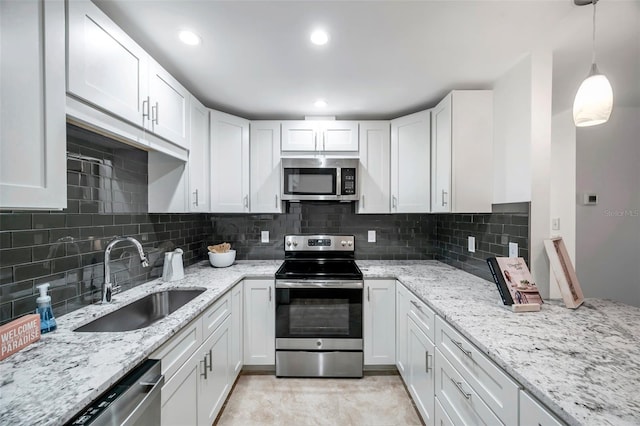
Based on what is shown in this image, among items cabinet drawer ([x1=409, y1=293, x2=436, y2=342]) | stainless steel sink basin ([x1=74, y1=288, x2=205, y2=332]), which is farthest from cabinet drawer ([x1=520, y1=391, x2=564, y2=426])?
stainless steel sink basin ([x1=74, y1=288, x2=205, y2=332])

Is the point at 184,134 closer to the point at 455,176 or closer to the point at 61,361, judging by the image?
the point at 61,361

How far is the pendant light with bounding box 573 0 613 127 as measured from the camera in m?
1.16

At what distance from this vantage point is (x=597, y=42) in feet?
4.96

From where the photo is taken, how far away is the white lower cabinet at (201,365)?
1179 millimetres

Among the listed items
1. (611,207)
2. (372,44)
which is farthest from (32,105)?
(611,207)

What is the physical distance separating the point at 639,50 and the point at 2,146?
3.20m

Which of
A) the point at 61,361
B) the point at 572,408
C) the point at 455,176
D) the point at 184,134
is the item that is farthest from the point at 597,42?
the point at 61,361

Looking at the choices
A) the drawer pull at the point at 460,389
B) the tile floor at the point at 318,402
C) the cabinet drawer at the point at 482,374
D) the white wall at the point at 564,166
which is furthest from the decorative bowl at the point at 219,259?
the white wall at the point at 564,166

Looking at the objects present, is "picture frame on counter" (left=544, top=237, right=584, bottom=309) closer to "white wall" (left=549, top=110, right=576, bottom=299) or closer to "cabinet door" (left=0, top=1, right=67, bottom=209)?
"white wall" (left=549, top=110, right=576, bottom=299)

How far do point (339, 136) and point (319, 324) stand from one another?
181 cm

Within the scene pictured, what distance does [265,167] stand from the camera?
2576mm

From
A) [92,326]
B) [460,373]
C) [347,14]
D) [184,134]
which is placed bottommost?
[460,373]

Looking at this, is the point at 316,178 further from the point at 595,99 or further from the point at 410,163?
the point at 595,99

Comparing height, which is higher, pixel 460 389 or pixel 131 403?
pixel 131 403
